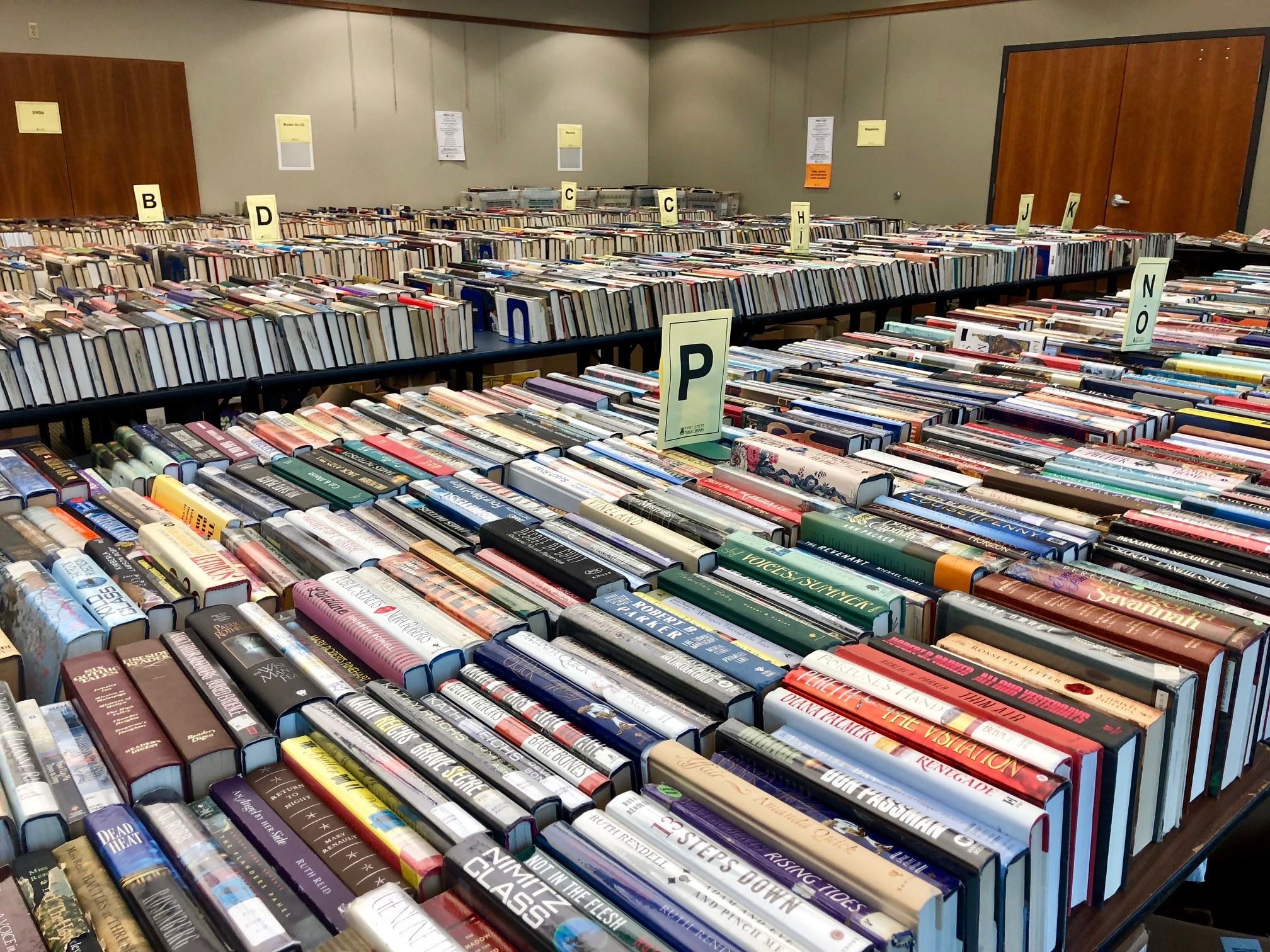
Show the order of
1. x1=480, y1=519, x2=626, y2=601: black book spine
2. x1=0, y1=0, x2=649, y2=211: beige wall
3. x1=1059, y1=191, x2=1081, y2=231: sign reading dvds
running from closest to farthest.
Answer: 1. x1=480, y1=519, x2=626, y2=601: black book spine
2. x1=1059, y1=191, x2=1081, y2=231: sign reading dvds
3. x1=0, y1=0, x2=649, y2=211: beige wall

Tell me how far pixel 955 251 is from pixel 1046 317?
2858mm

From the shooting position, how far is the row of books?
3.18 feet

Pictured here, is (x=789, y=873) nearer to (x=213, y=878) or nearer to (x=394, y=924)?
(x=394, y=924)

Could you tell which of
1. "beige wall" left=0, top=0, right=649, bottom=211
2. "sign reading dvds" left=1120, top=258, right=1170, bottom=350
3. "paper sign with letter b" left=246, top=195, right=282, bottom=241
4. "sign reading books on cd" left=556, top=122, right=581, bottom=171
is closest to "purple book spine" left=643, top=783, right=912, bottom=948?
"sign reading dvds" left=1120, top=258, right=1170, bottom=350

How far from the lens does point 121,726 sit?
46.0 inches

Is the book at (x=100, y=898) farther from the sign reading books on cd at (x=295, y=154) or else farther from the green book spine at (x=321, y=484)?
the sign reading books on cd at (x=295, y=154)

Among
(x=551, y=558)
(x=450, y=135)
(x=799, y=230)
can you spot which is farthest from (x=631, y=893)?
(x=450, y=135)

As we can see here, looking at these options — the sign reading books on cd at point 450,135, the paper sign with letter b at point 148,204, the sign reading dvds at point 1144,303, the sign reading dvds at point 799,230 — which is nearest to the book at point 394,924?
the sign reading dvds at point 1144,303

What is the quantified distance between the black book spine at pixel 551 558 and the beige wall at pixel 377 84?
946cm

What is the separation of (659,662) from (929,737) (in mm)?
358

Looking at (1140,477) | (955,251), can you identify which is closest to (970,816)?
(1140,477)

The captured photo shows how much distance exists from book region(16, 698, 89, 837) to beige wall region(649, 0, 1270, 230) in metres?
10.0

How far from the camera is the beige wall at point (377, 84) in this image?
9.27 meters

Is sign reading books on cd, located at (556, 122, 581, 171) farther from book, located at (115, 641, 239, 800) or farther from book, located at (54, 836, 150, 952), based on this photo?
book, located at (54, 836, 150, 952)
